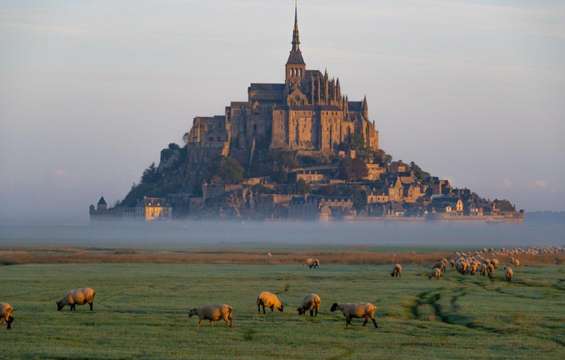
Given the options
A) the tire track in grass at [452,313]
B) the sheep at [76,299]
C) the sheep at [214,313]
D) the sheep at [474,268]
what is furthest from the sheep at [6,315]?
the sheep at [474,268]

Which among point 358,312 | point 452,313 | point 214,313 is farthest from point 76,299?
point 452,313

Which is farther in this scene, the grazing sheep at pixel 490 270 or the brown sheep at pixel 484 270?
the brown sheep at pixel 484 270

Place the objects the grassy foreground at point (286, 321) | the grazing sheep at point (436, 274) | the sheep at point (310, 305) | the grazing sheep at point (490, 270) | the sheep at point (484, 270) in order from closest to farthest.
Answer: the grassy foreground at point (286, 321) → the sheep at point (310, 305) → the grazing sheep at point (436, 274) → the grazing sheep at point (490, 270) → the sheep at point (484, 270)

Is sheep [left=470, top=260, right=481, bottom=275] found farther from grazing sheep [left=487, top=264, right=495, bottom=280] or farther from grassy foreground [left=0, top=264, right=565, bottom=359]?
grassy foreground [left=0, top=264, right=565, bottom=359]

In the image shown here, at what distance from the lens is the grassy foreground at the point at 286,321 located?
89.7ft

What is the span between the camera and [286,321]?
106 ft

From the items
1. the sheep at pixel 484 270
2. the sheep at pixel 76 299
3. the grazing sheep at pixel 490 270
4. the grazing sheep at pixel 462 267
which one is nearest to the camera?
the sheep at pixel 76 299

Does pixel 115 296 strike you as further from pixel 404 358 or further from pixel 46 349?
pixel 404 358

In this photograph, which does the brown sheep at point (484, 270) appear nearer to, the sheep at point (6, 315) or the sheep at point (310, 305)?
the sheep at point (310, 305)

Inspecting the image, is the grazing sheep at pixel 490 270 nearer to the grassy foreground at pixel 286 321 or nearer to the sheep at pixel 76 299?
the grassy foreground at pixel 286 321

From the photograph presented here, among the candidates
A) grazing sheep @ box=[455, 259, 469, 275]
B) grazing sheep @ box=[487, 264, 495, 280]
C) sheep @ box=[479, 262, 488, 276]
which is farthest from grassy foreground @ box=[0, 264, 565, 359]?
grazing sheep @ box=[455, 259, 469, 275]

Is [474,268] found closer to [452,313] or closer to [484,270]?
[484,270]

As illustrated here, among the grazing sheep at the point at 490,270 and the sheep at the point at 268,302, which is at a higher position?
the grazing sheep at the point at 490,270

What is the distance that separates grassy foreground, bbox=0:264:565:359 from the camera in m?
27.3
